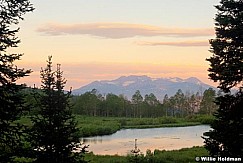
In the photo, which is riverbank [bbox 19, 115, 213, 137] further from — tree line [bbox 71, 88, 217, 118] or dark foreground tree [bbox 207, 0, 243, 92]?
dark foreground tree [bbox 207, 0, 243, 92]

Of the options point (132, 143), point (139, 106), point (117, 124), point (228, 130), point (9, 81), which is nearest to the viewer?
point (9, 81)

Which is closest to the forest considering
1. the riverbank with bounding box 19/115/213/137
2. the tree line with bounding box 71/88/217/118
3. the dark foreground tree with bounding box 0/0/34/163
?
the dark foreground tree with bounding box 0/0/34/163

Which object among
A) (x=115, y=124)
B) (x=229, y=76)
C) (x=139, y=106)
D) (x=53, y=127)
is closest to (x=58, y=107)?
(x=53, y=127)

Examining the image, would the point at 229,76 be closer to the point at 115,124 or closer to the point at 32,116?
the point at 32,116

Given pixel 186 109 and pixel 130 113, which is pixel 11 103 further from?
pixel 186 109

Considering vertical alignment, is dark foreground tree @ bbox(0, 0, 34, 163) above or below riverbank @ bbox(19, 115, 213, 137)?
above

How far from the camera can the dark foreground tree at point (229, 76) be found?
15.4m

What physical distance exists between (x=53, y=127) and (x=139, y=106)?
115073 millimetres

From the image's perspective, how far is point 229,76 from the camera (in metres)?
15.9

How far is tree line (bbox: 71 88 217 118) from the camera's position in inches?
4582

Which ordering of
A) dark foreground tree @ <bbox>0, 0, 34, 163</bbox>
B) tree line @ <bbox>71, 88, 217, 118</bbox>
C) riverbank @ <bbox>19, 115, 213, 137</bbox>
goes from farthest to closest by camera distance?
tree line @ <bbox>71, 88, 217, 118</bbox>, riverbank @ <bbox>19, 115, 213, 137</bbox>, dark foreground tree @ <bbox>0, 0, 34, 163</bbox>

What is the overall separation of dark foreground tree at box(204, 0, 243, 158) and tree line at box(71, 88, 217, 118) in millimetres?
93659

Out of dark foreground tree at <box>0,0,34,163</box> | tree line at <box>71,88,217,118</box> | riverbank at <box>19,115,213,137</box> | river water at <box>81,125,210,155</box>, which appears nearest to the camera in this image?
dark foreground tree at <box>0,0,34,163</box>

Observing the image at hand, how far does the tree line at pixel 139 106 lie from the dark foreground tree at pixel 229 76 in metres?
93.7
